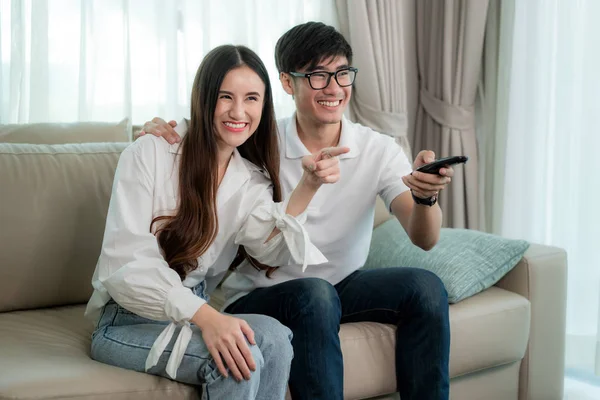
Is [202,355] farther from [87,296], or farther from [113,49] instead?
[113,49]

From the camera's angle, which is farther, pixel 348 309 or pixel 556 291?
pixel 556 291

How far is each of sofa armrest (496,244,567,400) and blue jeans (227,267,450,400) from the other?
407 mm

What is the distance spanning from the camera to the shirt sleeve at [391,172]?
78.1 inches

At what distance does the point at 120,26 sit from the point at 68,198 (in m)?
0.81

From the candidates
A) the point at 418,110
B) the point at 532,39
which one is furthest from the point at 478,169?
the point at 532,39

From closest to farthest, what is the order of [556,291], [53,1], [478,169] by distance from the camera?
[556,291] → [53,1] → [478,169]

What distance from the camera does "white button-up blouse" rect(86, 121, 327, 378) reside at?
1.56 meters

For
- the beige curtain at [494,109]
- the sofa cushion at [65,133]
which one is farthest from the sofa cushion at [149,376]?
the beige curtain at [494,109]

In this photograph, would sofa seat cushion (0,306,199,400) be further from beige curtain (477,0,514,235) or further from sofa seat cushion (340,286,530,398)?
beige curtain (477,0,514,235)

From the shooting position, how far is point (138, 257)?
5.24ft

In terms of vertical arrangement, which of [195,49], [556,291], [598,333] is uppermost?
[195,49]

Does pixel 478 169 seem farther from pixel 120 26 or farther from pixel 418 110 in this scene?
pixel 120 26

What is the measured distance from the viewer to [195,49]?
2820mm

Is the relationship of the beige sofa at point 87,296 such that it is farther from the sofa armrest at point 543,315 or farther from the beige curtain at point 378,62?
the beige curtain at point 378,62
